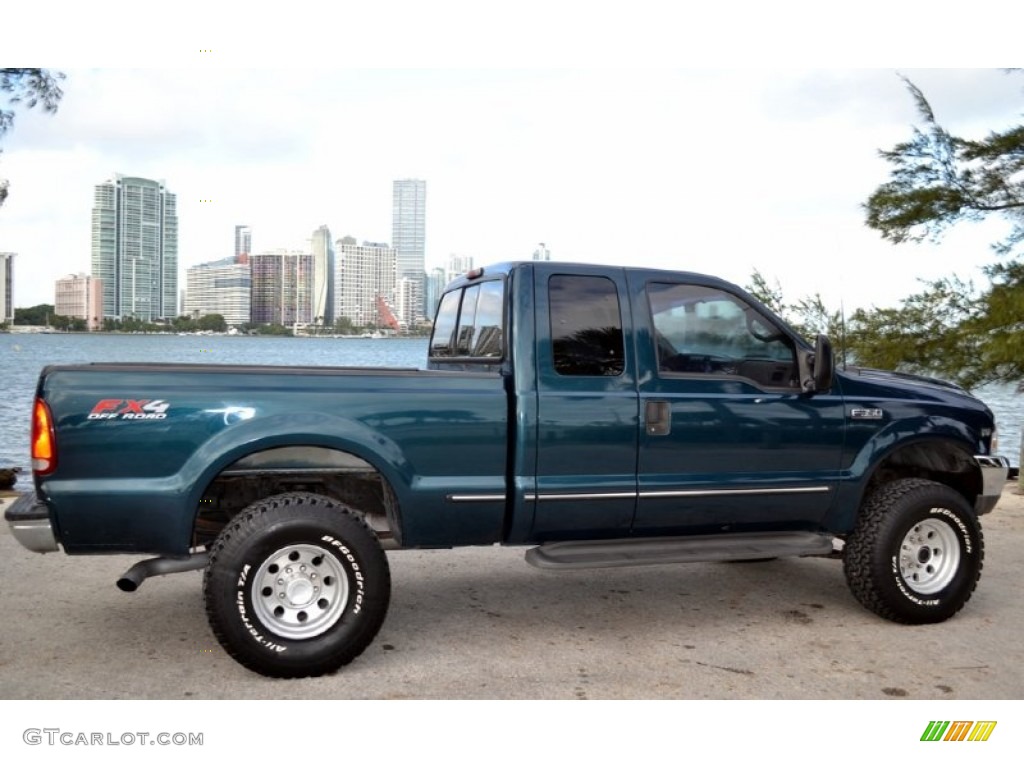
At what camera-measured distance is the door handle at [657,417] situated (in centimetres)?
482

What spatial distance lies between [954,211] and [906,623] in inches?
216

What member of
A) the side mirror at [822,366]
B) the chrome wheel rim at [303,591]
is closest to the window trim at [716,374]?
the side mirror at [822,366]

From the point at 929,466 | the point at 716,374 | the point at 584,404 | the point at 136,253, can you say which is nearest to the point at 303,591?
the point at 584,404

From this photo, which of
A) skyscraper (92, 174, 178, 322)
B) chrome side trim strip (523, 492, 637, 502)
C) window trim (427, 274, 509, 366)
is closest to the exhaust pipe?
chrome side trim strip (523, 492, 637, 502)

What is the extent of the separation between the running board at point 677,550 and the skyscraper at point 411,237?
247 cm

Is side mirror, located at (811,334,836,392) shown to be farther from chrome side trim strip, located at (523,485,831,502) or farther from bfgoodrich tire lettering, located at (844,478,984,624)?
bfgoodrich tire lettering, located at (844,478,984,624)

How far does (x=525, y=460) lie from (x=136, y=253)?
23216mm

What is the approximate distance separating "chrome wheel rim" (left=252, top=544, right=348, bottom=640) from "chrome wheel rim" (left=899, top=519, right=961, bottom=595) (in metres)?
3.13

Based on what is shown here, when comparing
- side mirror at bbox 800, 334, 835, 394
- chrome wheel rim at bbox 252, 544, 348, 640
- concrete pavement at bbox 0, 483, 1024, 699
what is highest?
side mirror at bbox 800, 334, 835, 394

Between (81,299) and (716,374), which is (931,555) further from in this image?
(81,299)

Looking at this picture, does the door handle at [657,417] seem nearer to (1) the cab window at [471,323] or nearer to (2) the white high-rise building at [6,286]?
→ (1) the cab window at [471,323]

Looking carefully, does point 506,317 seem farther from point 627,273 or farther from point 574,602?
point 574,602

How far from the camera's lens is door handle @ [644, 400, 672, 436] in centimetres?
482

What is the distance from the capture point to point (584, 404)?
186 inches
